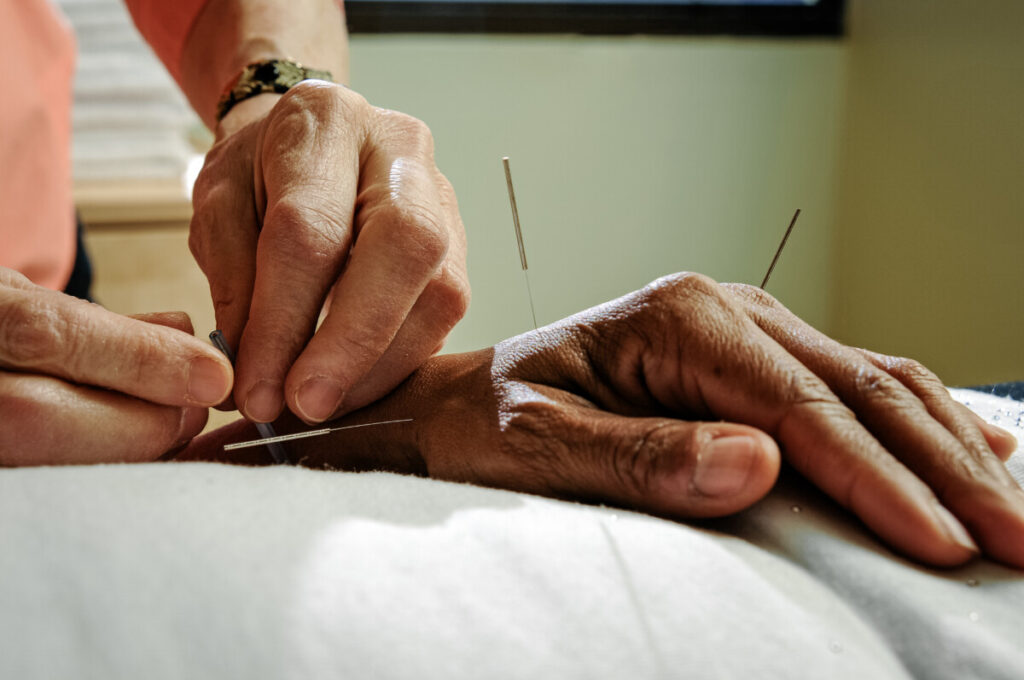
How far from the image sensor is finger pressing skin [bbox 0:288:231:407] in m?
0.53

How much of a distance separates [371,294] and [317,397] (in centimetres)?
10

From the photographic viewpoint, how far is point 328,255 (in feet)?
2.05

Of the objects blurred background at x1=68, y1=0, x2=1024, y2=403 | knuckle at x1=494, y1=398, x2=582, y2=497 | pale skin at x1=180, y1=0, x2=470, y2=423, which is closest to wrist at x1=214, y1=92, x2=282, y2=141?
pale skin at x1=180, y1=0, x2=470, y2=423

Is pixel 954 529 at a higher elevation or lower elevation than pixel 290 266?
lower

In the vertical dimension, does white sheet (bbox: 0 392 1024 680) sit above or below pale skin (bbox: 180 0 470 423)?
below

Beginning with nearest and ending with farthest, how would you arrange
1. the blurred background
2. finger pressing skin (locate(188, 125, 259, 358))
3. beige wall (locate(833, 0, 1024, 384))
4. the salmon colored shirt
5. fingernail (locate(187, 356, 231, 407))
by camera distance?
fingernail (locate(187, 356, 231, 407)) → finger pressing skin (locate(188, 125, 259, 358)) → the salmon colored shirt → beige wall (locate(833, 0, 1024, 384)) → the blurred background

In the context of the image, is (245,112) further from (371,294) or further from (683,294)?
(683,294)

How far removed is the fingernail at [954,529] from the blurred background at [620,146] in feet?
4.48

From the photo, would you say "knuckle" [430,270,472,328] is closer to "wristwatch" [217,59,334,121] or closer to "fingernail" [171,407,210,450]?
"fingernail" [171,407,210,450]

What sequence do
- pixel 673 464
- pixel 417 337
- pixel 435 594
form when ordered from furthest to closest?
pixel 417 337 < pixel 673 464 < pixel 435 594

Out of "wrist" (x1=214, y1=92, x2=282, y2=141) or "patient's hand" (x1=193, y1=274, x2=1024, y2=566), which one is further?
"wrist" (x1=214, y1=92, x2=282, y2=141)

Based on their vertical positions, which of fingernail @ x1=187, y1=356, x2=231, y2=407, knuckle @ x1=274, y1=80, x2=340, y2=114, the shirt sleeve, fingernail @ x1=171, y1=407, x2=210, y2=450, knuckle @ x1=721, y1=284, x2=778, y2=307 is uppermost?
the shirt sleeve

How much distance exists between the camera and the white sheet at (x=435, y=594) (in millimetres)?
343

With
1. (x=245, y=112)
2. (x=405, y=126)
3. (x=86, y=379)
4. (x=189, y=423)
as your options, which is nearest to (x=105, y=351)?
(x=86, y=379)
